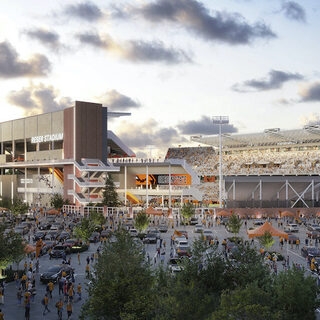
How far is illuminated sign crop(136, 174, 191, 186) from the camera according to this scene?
93938 mm

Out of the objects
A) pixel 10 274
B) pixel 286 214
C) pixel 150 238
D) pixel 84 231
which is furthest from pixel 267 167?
pixel 10 274

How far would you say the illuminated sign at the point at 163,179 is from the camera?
3698 inches

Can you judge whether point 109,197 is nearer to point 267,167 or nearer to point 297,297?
point 267,167

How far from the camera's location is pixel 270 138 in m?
94.6

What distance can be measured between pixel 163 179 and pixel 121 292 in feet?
258

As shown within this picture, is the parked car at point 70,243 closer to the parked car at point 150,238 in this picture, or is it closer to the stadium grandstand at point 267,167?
the parked car at point 150,238

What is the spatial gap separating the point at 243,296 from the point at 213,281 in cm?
646

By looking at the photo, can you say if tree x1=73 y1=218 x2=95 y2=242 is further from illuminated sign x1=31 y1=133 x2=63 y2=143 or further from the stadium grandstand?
illuminated sign x1=31 y1=133 x2=63 y2=143

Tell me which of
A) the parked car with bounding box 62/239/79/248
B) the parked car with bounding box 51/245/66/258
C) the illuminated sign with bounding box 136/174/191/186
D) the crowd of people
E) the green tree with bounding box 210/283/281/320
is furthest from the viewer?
the illuminated sign with bounding box 136/174/191/186

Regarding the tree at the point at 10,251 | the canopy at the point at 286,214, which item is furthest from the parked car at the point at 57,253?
the canopy at the point at 286,214

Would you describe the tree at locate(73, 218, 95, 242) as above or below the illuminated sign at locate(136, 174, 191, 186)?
below

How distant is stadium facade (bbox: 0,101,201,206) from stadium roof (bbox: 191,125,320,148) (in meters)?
13.1

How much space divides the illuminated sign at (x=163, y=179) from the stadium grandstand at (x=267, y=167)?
12.2 feet

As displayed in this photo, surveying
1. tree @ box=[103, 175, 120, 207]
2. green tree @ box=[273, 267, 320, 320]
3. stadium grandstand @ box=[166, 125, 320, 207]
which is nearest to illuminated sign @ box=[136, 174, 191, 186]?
stadium grandstand @ box=[166, 125, 320, 207]
